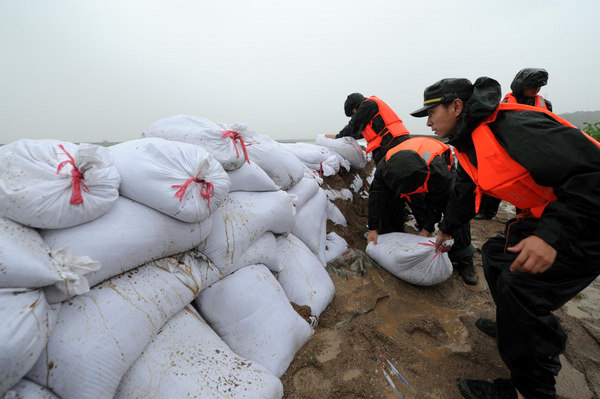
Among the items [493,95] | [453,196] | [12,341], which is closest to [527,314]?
[453,196]

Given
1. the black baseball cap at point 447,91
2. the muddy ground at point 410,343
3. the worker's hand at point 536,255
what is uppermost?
the black baseball cap at point 447,91

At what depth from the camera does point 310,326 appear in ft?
Answer: 4.90

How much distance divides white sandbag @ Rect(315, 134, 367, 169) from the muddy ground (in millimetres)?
1831

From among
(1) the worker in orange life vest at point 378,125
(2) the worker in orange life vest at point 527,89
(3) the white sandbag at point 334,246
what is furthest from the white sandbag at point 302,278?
(2) the worker in orange life vest at point 527,89

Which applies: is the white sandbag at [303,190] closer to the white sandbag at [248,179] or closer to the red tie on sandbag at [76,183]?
the white sandbag at [248,179]

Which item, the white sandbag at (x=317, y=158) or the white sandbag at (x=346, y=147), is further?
the white sandbag at (x=346, y=147)

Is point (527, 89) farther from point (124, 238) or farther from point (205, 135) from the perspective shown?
point (124, 238)

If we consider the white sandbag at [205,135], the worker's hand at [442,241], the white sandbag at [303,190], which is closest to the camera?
the white sandbag at [205,135]

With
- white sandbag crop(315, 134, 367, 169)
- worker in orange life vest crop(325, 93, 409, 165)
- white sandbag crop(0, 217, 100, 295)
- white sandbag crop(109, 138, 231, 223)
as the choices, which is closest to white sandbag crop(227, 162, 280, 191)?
white sandbag crop(109, 138, 231, 223)

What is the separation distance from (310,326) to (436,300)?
102cm

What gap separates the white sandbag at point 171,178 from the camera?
1100 mm

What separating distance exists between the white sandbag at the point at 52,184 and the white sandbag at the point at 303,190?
134 centimetres

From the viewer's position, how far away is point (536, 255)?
36.8 inches

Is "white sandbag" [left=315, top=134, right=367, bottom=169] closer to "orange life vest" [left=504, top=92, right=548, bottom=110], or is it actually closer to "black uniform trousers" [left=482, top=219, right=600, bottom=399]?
"orange life vest" [left=504, top=92, right=548, bottom=110]
